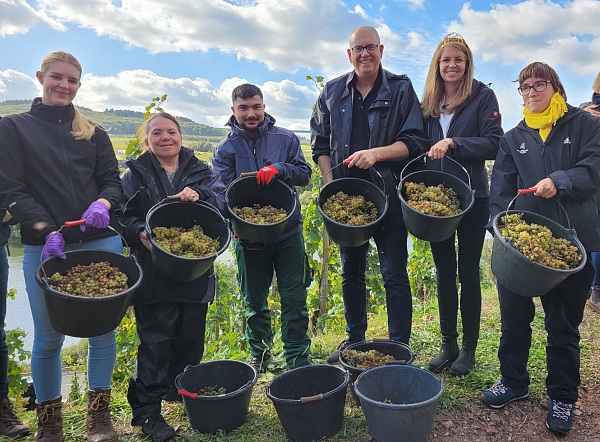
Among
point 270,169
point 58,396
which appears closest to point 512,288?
point 270,169

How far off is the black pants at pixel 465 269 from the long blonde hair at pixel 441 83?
625mm

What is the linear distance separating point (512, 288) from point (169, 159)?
6.66 feet

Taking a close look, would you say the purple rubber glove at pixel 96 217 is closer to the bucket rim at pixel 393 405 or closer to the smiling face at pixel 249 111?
the smiling face at pixel 249 111

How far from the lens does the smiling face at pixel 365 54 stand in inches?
112

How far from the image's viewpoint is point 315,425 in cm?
236

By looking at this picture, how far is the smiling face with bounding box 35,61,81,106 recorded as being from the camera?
239 centimetres

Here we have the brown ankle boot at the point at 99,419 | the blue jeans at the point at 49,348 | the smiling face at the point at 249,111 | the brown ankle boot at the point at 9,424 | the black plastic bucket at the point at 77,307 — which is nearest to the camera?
the black plastic bucket at the point at 77,307

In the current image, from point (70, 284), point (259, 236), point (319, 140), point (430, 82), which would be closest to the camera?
point (70, 284)

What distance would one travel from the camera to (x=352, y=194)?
295 centimetres

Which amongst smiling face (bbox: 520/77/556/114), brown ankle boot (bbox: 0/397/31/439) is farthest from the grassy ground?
smiling face (bbox: 520/77/556/114)

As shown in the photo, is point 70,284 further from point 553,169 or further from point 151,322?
point 553,169

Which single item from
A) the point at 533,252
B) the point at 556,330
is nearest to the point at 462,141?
the point at 533,252

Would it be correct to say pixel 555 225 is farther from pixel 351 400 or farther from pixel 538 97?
pixel 351 400

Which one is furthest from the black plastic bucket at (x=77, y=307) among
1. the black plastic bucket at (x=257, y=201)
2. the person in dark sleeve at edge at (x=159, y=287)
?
the black plastic bucket at (x=257, y=201)
